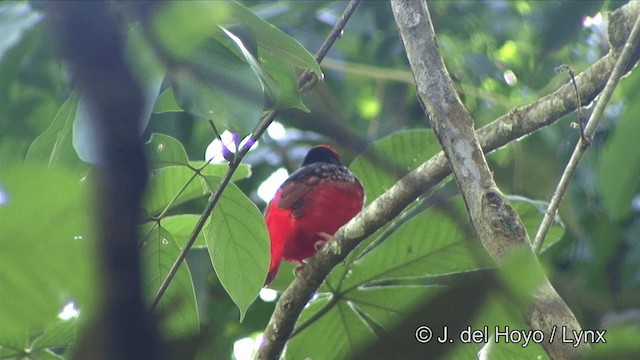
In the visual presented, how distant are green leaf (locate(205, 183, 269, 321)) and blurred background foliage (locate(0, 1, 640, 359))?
8cm

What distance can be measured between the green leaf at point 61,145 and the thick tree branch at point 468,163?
1.65ft

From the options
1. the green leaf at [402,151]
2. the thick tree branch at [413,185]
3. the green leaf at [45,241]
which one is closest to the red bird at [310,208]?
the green leaf at [402,151]

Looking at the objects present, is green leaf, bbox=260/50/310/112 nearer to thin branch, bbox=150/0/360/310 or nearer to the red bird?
thin branch, bbox=150/0/360/310

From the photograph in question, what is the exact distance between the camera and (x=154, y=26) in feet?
1.91

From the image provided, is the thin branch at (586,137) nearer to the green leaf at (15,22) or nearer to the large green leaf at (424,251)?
the large green leaf at (424,251)

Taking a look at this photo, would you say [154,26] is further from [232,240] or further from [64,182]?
[232,240]

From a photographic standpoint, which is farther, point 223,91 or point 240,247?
point 240,247

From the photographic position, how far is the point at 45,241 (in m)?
0.37

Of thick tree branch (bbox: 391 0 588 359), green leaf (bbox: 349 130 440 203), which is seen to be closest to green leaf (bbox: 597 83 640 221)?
thick tree branch (bbox: 391 0 588 359)

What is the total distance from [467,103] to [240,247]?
2.11 metres

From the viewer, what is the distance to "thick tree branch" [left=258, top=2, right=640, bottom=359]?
1.56 m

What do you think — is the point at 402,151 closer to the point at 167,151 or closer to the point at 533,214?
the point at 533,214

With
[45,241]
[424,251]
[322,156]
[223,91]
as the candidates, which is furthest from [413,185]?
[322,156]

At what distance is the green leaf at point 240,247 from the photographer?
1534mm
